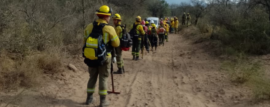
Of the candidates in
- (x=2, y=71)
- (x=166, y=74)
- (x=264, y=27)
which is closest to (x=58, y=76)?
(x=2, y=71)

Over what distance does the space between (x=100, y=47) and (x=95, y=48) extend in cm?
10

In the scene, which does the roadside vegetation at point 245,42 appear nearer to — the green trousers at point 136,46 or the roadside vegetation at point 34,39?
the green trousers at point 136,46

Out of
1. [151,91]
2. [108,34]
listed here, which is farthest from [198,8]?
[108,34]

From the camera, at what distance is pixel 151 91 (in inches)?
283

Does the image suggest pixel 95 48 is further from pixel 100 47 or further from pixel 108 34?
pixel 108 34

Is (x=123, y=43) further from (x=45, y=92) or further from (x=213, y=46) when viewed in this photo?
(x=213, y=46)

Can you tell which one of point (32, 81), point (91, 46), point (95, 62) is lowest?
point (32, 81)

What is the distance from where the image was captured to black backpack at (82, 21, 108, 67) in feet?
17.4

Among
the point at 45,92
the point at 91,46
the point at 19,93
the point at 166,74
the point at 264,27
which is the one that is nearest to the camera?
the point at 91,46

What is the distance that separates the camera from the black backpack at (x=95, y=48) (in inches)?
208

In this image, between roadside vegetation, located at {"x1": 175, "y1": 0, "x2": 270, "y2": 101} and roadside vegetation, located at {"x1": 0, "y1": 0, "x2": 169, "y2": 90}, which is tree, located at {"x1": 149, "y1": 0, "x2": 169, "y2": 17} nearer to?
roadside vegetation, located at {"x1": 175, "y1": 0, "x2": 270, "y2": 101}

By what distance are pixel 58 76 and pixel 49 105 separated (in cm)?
195

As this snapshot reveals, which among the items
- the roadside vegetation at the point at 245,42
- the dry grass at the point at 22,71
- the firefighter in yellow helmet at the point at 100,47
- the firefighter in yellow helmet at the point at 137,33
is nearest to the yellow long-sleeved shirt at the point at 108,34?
the firefighter in yellow helmet at the point at 100,47

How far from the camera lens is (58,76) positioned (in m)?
7.48
